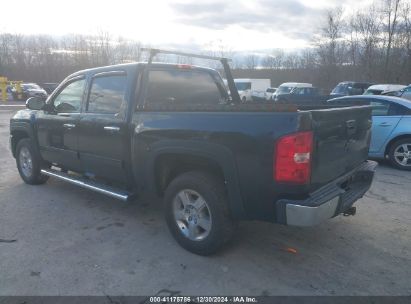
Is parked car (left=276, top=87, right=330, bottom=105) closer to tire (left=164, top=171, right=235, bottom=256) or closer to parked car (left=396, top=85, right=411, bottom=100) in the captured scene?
tire (left=164, top=171, right=235, bottom=256)

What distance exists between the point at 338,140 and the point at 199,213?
1499mm

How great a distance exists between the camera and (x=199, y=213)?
3646mm

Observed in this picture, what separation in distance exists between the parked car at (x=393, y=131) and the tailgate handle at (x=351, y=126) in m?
3.87

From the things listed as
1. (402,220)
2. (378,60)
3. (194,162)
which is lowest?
(402,220)

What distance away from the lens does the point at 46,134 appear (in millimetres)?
5641

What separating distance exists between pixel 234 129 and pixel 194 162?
0.68 meters

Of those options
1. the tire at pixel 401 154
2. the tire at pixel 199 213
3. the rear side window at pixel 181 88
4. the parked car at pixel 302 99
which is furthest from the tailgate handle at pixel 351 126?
the tire at pixel 401 154

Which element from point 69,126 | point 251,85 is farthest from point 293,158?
point 251,85

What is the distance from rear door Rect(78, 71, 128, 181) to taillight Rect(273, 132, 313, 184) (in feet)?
6.27

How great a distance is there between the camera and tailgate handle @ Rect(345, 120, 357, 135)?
11.7ft

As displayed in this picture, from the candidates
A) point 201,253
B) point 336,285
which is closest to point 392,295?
point 336,285

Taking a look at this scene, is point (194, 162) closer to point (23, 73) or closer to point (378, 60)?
point (378, 60)

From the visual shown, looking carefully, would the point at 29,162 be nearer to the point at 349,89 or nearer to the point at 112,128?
the point at 112,128

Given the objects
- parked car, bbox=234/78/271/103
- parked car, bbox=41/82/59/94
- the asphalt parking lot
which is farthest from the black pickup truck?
parked car, bbox=41/82/59/94
